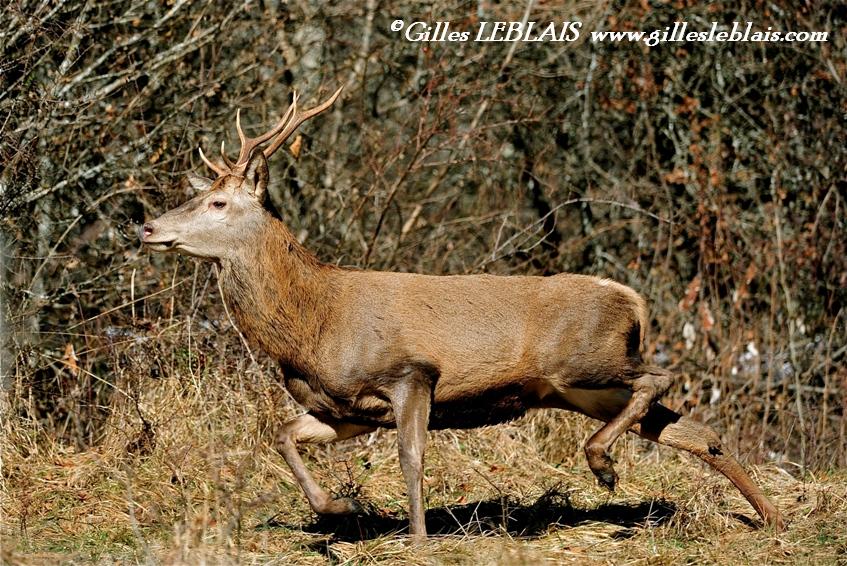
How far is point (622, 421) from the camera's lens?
6.49 meters

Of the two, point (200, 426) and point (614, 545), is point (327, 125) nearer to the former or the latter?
point (200, 426)

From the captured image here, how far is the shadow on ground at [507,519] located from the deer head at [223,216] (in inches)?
65.8

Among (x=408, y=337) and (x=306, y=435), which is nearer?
(x=408, y=337)

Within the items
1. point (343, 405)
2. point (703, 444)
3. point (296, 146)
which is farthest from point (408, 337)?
point (296, 146)

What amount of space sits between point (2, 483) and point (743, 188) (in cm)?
851

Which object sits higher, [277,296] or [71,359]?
[277,296]

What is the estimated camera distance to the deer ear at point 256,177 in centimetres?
665

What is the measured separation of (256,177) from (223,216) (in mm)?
303

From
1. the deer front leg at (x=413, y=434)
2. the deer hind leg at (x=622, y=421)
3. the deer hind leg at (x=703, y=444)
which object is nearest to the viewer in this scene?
the deer front leg at (x=413, y=434)

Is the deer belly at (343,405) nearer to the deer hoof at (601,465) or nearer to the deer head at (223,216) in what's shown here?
the deer head at (223,216)

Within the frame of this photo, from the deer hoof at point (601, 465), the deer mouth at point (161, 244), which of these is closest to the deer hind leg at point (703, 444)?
the deer hoof at point (601, 465)

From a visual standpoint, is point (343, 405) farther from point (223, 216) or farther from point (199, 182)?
point (199, 182)

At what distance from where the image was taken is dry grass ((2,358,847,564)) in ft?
20.0

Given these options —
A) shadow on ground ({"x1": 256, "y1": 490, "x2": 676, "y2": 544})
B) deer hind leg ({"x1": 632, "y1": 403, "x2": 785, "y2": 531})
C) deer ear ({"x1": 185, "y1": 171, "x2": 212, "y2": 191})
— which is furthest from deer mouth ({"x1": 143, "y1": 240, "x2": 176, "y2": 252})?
deer hind leg ({"x1": 632, "y1": 403, "x2": 785, "y2": 531})
